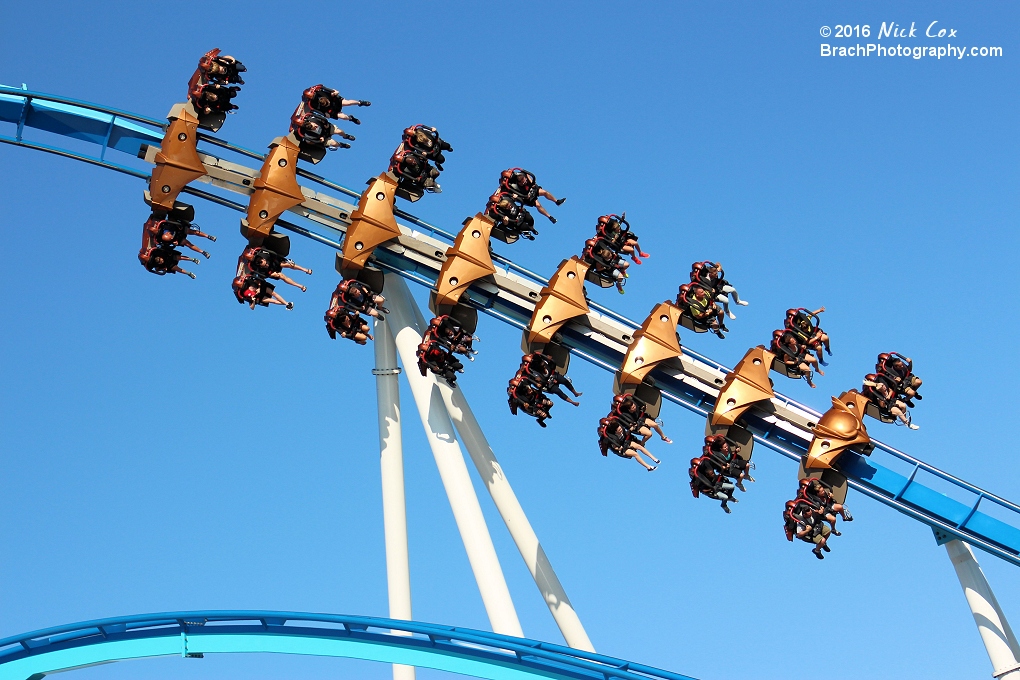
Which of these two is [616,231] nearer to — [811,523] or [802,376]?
[802,376]

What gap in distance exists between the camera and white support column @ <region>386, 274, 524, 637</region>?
1666 centimetres

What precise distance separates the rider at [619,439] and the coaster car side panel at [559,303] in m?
1.23

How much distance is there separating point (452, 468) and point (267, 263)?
3.27 metres

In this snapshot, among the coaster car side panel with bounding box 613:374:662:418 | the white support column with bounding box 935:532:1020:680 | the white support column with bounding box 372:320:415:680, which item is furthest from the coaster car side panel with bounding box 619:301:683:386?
the white support column with bounding box 935:532:1020:680

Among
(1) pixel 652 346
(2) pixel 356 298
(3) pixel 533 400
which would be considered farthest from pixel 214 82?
(1) pixel 652 346

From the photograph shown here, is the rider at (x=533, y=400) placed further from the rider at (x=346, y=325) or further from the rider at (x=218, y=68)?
the rider at (x=218, y=68)

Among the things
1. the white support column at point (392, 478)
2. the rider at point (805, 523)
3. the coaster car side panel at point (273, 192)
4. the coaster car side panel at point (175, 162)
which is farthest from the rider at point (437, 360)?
the rider at point (805, 523)

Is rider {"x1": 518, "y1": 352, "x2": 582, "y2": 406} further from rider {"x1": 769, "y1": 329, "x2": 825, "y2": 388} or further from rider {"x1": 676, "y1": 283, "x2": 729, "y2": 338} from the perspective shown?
rider {"x1": 769, "y1": 329, "x2": 825, "y2": 388}

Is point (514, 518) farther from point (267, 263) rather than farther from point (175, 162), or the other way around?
point (175, 162)

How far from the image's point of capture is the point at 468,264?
57.7 feet

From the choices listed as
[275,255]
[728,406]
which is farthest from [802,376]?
[275,255]

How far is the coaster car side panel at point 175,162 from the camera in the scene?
17.4m

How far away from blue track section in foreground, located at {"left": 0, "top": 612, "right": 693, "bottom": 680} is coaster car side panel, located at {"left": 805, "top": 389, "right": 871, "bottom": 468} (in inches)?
145

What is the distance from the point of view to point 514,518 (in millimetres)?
17547
